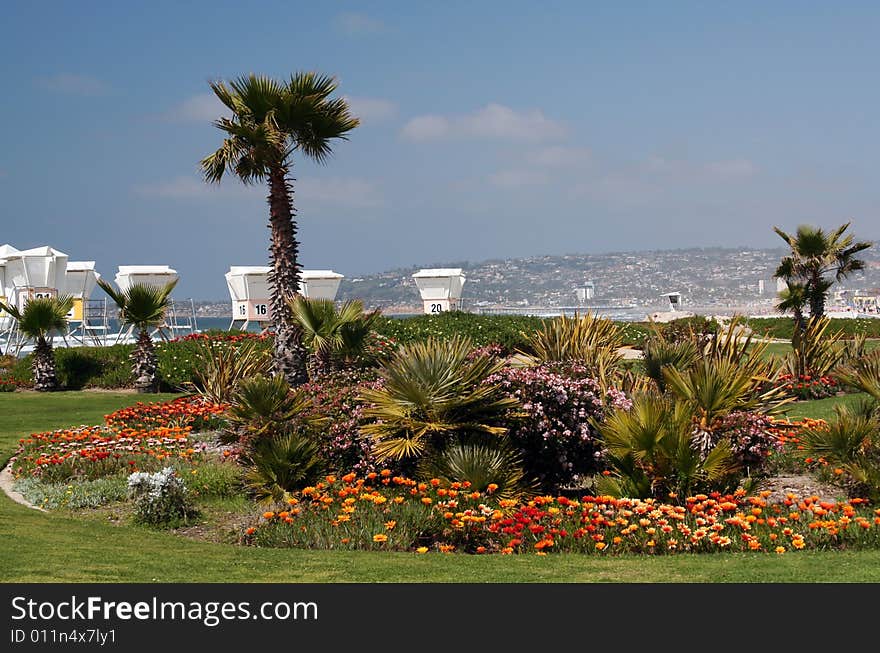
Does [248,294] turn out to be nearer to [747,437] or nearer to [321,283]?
[321,283]


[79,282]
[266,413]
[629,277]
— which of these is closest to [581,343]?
[266,413]

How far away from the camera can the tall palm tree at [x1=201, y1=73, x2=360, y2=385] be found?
14.4 m

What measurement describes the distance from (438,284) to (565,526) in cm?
2373

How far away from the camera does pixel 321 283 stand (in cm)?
2858

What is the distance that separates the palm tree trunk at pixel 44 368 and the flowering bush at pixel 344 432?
12.4 meters

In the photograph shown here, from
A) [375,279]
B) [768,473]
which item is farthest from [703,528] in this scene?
[375,279]

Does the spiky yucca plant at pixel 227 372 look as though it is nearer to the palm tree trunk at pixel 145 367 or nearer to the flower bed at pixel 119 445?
the flower bed at pixel 119 445

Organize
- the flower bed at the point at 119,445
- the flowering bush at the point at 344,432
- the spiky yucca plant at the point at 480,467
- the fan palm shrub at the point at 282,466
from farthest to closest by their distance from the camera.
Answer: the flower bed at the point at 119,445 → the flowering bush at the point at 344,432 → the fan palm shrub at the point at 282,466 → the spiky yucca plant at the point at 480,467

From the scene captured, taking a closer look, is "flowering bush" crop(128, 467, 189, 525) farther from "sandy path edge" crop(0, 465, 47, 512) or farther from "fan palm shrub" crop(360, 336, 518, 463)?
"fan palm shrub" crop(360, 336, 518, 463)

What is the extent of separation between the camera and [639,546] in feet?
22.8

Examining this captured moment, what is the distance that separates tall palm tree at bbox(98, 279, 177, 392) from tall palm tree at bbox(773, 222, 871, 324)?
14.6 meters

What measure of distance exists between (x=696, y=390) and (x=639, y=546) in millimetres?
2983

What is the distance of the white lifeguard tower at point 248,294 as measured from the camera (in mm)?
28344

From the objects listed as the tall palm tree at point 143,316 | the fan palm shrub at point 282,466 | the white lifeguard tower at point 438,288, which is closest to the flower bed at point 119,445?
the fan palm shrub at point 282,466
